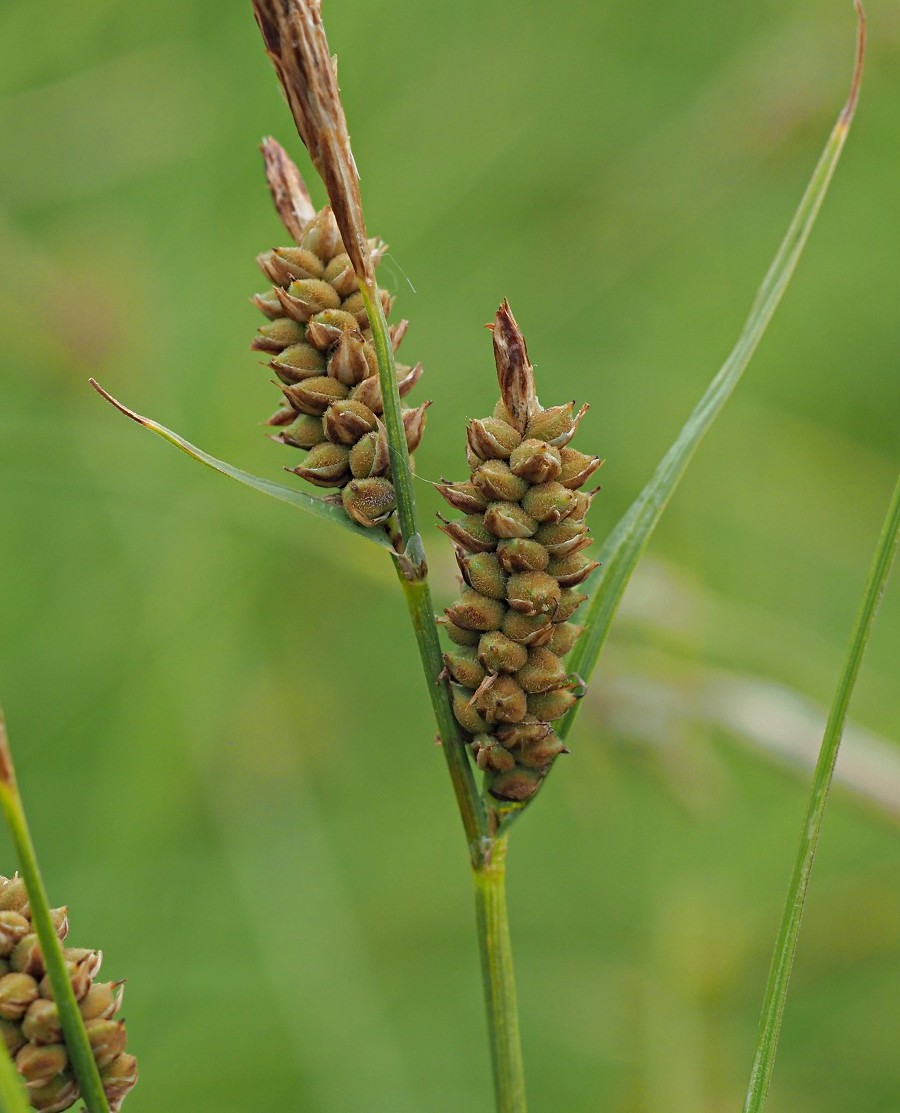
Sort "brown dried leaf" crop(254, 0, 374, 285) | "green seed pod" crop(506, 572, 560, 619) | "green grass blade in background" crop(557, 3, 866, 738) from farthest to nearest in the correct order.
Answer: "green grass blade in background" crop(557, 3, 866, 738) → "green seed pod" crop(506, 572, 560, 619) → "brown dried leaf" crop(254, 0, 374, 285)

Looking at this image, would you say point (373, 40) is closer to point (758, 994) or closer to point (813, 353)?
point (813, 353)

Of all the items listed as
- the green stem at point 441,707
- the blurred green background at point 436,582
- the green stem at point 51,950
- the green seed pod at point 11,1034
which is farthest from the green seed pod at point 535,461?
the blurred green background at point 436,582

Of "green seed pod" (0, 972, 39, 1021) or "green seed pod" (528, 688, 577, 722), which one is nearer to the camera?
"green seed pod" (0, 972, 39, 1021)

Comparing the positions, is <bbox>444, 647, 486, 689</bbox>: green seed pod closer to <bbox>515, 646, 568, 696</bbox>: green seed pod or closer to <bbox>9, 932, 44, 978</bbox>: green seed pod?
<bbox>515, 646, 568, 696</bbox>: green seed pod

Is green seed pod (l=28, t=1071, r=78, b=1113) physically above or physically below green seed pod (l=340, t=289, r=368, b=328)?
below

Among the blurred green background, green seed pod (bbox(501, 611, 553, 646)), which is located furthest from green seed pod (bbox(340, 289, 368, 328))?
the blurred green background

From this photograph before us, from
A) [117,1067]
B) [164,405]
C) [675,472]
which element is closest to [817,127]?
[164,405]
